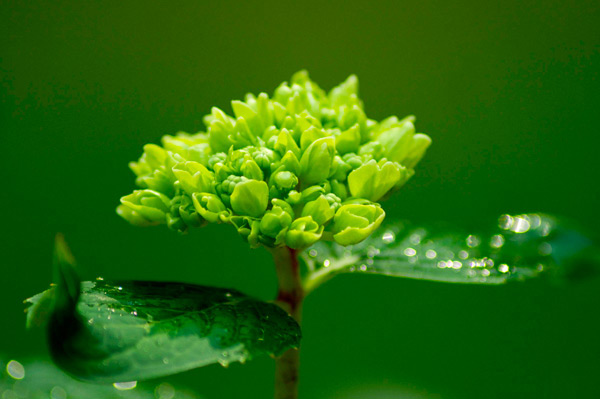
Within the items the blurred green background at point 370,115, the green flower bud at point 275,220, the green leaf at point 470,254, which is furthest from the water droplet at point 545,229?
the blurred green background at point 370,115

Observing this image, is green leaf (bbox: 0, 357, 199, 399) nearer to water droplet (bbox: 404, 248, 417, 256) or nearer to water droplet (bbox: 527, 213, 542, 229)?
water droplet (bbox: 404, 248, 417, 256)

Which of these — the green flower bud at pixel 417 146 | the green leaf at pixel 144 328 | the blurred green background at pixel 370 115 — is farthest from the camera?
the blurred green background at pixel 370 115

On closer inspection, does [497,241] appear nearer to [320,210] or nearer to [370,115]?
[320,210]

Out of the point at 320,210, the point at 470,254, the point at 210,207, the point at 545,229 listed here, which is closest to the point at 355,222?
the point at 320,210

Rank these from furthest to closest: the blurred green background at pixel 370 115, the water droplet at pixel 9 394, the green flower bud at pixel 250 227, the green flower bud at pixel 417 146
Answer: the blurred green background at pixel 370 115, the water droplet at pixel 9 394, the green flower bud at pixel 417 146, the green flower bud at pixel 250 227

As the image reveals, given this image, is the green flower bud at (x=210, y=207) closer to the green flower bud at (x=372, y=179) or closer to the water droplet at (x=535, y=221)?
the green flower bud at (x=372, y=179)

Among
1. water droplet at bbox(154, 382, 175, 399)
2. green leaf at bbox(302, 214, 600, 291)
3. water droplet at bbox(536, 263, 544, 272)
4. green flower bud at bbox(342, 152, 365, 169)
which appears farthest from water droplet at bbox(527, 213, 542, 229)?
water droplet at bbox(154, 382, 175, 399)

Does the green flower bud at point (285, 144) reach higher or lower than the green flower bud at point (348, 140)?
lower
